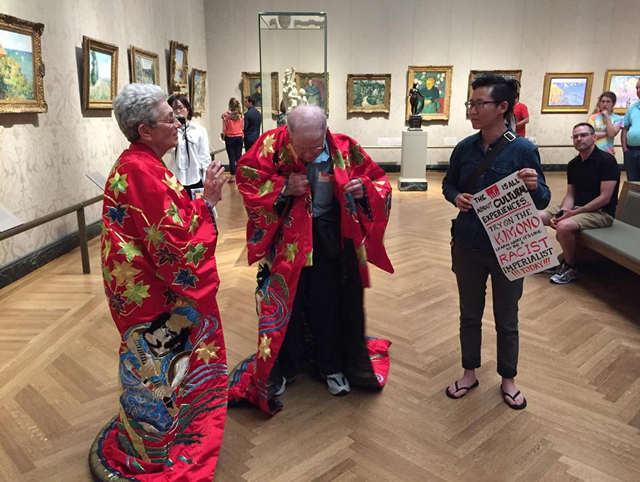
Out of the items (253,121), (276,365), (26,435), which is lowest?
(26,435)

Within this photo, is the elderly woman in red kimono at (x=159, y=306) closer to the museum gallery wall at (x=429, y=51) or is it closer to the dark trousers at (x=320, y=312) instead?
the dark trousers at (x=320, y=312)

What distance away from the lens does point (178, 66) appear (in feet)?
35.4

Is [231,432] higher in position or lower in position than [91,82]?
lower

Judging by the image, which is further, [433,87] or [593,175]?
[433,87]

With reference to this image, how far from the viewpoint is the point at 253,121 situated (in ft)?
34.6

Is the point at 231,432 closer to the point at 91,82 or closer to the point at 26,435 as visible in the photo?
the point at 26,435

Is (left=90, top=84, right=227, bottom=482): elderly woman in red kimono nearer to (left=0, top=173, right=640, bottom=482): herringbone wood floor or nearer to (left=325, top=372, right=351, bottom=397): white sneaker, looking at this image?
(left=0, top=173, right=640, bottom=482): herringbone wood floor

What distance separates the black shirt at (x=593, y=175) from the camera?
4.87 m

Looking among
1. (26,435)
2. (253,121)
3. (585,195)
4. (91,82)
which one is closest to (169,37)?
(253,121)

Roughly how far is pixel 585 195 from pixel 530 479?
3548 mm

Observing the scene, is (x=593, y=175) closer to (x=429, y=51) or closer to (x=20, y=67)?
(x=20, y=67)

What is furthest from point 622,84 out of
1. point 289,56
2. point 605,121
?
point 289,56

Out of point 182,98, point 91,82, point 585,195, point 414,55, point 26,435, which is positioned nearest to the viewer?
point 26,435

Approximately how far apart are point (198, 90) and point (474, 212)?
36.0 feet
